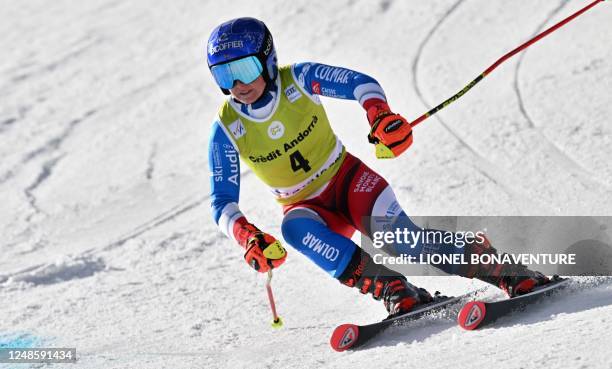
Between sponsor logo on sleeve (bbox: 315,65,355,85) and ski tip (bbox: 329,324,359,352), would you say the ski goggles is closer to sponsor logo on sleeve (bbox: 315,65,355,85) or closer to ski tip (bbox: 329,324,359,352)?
sponsor logo on sleeve (bbox: 315,65,355,85)

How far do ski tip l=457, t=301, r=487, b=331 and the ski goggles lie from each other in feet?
5.69

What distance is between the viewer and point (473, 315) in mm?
4012

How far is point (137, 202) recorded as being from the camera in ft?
27.3

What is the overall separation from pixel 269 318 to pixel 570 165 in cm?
293

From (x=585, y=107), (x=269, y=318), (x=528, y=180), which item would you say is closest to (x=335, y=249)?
(x=269, y=318)

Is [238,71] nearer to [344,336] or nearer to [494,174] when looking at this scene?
[344,336]

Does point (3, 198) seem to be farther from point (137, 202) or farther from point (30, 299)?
point (30, 299)

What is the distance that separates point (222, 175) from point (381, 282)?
1.10m

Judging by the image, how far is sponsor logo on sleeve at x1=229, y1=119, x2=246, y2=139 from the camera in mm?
4715

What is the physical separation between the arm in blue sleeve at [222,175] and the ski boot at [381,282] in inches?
28.9

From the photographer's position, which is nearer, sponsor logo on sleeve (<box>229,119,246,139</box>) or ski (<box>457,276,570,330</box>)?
ski (<box>457,276,570,330</box>)

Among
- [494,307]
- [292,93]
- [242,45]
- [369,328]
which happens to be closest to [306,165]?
[292,93]

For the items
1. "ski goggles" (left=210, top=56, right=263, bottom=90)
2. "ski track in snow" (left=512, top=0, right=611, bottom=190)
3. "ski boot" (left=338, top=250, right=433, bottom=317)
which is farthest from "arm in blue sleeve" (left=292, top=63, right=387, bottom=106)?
"ski track in snow" (left=512, top=0, right=611, bottom=190)

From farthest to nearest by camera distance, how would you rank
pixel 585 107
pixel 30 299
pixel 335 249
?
1. pixel 585 107
2. pixel 30 299
3. pixel 335 249
